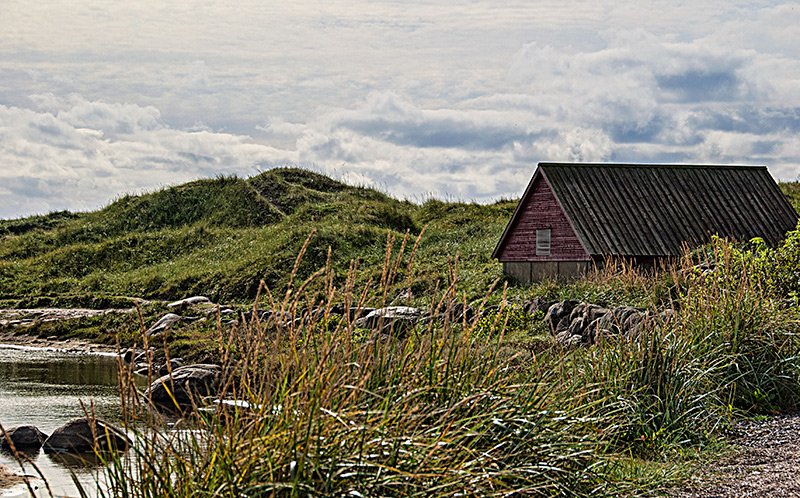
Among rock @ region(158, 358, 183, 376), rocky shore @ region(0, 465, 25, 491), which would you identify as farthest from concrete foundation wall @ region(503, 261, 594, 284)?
rocky shore @ region(0, 465, 25, 491)

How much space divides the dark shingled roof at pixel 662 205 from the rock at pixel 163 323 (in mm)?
10479

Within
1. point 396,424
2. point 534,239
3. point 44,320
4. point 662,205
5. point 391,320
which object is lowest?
point 44,320

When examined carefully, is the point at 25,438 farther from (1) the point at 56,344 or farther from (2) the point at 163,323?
(1) the point at 56,344

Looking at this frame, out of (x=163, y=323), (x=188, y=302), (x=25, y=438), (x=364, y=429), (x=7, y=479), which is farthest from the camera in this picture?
(x=188, y=302)

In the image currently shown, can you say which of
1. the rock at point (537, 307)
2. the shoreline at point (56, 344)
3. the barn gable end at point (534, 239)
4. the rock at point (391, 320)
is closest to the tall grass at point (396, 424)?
the rock at point (391, 320)

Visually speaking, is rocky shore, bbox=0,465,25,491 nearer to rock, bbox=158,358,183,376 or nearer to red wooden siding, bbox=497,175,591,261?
rock, bbox=158,358,183,376

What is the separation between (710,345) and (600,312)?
5.57m

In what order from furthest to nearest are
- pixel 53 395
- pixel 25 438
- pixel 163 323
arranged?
pixel 163 323
pixel 53 395
pixel 25 438

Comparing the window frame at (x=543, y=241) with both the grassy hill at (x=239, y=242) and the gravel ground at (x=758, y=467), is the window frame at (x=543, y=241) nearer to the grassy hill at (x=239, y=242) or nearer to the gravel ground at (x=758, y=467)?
the grassy hill at (x=239, y=242)

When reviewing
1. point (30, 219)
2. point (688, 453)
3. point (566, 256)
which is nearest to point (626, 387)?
point (688, 453)

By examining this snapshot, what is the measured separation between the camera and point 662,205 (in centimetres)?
2391

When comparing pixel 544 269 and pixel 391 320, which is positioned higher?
pixel 544 269

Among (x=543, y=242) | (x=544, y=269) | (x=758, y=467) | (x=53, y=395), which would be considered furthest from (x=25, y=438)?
(x=543, y=242)

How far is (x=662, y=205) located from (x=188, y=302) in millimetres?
15266
